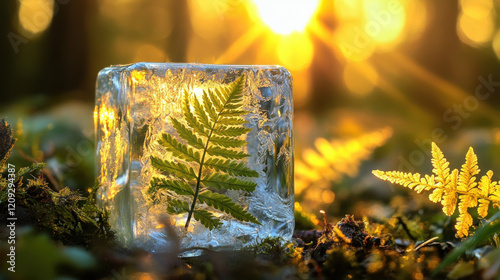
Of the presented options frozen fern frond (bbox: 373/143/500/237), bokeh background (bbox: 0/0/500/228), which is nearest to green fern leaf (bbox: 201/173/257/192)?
frozen fern frond (bbox: 373/143/500/237)

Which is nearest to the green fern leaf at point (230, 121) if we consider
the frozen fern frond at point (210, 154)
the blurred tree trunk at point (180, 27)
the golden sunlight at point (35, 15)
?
the frozen fern frond at point (210, 154)

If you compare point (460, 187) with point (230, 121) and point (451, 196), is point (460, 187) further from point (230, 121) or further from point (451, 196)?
point (230, 121)

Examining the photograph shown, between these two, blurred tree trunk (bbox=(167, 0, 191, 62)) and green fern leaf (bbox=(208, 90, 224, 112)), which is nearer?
green fern leaf (bbox=(208, 90, 224, 112))

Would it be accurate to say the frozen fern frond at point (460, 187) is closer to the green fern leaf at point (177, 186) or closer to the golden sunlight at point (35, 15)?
the green fern leaf at point (177, 186)

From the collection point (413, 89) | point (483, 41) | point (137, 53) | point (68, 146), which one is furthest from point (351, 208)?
point (137, 53)

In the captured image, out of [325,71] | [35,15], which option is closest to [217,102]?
[35,15]

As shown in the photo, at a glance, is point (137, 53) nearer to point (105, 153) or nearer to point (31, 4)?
point (31, 4)

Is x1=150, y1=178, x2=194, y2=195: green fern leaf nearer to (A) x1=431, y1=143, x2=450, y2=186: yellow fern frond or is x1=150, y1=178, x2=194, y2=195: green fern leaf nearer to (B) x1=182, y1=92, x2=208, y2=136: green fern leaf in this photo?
(B) x1=182, y1=92, x2=208, y2=136: green fern leaf
